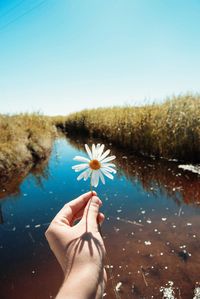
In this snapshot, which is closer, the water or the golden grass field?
the water

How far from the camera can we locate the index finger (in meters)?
1.09

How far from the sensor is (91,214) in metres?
1.04

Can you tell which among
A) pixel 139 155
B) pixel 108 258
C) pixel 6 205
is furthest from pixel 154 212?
pixel 139 155

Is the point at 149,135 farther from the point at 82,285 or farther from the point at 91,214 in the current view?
the point at 82,285

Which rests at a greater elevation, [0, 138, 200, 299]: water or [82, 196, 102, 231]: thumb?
[82, 196, 102, 231]: thumb

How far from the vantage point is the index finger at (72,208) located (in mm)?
1092

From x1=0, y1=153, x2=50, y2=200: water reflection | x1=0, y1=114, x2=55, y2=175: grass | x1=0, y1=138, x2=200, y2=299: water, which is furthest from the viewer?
x1=0, y1=114, x2=55, y2=175: grass

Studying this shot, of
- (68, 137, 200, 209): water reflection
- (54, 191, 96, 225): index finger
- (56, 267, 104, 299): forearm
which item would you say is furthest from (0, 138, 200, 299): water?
(56, 267, 104, 299): forearm

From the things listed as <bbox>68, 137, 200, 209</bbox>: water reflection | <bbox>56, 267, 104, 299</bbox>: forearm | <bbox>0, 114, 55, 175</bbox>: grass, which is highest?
<bbox>56, 267, 104, 299</bbox>: forearm

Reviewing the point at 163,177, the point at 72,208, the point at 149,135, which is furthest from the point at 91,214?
the point at 149,135

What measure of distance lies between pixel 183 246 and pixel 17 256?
250cm

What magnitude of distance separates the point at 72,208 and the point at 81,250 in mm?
251

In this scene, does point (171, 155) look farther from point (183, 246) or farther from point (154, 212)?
point (183, 246)

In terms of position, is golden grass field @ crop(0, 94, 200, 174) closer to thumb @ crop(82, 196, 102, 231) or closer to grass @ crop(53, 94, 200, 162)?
grass @ crop(53, 94, 200, 162)
